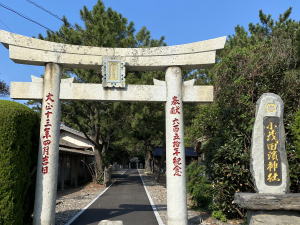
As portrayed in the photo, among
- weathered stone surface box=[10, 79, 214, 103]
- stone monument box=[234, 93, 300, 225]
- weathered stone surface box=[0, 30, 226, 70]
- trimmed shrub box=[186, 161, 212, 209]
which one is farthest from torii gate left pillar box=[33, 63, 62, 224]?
trimmed shrub box=[186, 161, 212, 209]

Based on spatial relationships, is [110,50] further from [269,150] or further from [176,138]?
[269,150]

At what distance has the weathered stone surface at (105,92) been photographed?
833 cm

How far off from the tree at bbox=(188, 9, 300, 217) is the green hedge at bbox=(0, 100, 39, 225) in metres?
5.98

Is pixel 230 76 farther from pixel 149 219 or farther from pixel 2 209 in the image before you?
pixel 2 209

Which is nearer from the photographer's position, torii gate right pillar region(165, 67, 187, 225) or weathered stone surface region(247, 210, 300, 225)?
Result: weathered stone surface region(247, 210, 300, 225)

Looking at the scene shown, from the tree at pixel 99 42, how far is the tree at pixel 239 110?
7.97m

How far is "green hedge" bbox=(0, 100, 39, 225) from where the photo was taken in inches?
256

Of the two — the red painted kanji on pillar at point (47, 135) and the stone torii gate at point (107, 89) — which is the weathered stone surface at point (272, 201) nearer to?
the stone torii gate at point (107, 89)

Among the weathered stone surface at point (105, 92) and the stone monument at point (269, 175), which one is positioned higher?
the weathered stone surface at point (105, 92)

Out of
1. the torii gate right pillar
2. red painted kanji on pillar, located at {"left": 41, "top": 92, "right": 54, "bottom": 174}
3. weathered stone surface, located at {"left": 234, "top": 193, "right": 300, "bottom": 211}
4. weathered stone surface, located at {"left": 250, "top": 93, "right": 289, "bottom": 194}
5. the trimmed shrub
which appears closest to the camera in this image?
weathered stone surface, located at {"left": 234, "top": 193, "right": 300, "bottom": 211}

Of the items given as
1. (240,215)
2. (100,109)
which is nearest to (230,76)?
(240,215)

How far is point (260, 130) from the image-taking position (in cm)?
724

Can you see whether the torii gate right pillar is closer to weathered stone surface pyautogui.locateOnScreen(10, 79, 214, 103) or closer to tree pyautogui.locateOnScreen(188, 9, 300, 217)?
weathered stone surface pyautogui.locateOnScreen(10, 79, 214, 103)

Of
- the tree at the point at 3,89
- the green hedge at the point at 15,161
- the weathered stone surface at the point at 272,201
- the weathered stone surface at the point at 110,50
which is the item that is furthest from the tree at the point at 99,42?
the weathered stone surface at the point at 272,201
